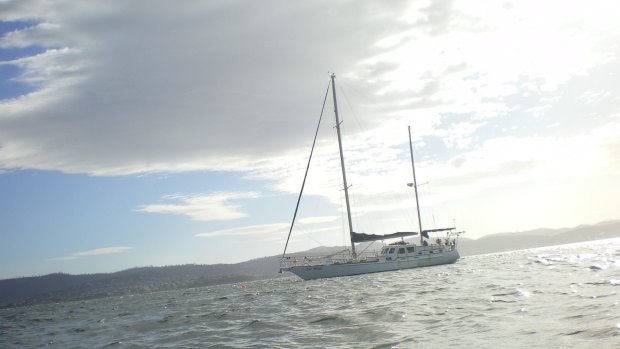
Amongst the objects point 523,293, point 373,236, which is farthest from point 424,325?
point 373,236

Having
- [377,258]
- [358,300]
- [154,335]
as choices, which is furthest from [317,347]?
[377,258]

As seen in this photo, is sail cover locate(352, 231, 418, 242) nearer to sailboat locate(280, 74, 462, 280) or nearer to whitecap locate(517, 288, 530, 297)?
Answer: sailboat locate(280, 74, 462, 280)

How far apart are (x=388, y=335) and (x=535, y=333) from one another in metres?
3.61

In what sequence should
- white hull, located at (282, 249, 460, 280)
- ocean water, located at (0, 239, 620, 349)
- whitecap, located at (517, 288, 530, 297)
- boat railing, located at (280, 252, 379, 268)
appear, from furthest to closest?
1. boat railing, located at (280, 252, 379, 268)
2. white hull, located at (282, 249, 460, 280)
3. whitecap, located at (517, 288, 530, 297)
4. ocean water, located at (0, 239, 620, 349)

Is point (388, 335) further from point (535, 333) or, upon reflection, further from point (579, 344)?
point (579, 344)

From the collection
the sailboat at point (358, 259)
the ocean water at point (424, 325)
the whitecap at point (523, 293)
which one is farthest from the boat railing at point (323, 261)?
the whitecap at point (523, 293)

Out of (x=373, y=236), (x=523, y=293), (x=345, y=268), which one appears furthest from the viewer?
(x=373, y=236)

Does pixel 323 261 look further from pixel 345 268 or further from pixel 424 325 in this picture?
pixel 424 325

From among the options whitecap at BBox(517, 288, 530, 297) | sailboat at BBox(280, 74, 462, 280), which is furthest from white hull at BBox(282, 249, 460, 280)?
whitecap at BBox(517, 288, 530, 297)

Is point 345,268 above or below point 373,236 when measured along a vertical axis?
below

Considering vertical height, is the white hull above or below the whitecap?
below

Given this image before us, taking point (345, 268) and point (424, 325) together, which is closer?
point (424, 325)

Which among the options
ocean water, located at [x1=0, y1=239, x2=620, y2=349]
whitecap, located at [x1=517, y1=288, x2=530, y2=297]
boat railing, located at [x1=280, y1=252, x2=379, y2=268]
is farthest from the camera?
boat railing, located at [x1=280, y1=252, x2=379, y2=268]

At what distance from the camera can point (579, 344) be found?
8719mm
